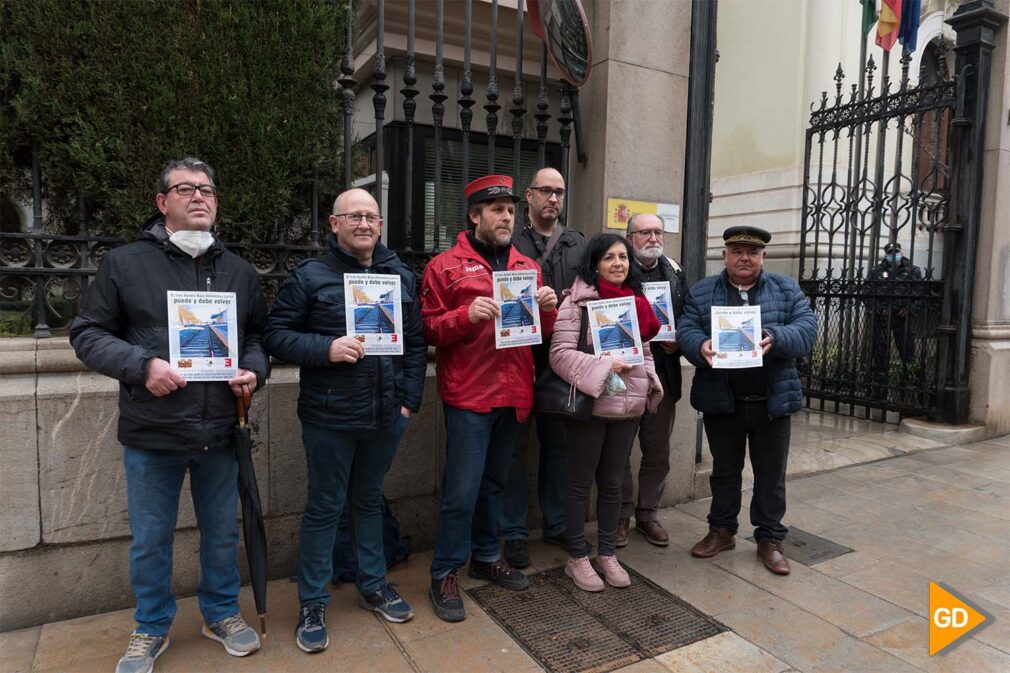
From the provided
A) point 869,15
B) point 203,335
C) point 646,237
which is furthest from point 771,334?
point 869,15

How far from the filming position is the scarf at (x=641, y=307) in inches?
145

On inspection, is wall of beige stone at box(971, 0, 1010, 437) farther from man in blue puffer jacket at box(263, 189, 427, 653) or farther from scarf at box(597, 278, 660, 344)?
man in blue puffer jacket at box(263, 189, 427, 653)

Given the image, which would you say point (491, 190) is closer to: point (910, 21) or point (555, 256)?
point (555, 256)

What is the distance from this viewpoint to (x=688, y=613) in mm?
3627

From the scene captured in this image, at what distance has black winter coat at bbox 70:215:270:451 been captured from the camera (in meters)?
2.71

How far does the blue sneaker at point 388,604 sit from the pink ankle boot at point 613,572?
3.74 ft

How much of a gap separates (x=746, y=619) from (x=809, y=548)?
1218 mm

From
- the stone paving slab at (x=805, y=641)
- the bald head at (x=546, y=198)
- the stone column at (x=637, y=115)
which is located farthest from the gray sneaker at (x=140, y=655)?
the stone column at (x=637, y=115)

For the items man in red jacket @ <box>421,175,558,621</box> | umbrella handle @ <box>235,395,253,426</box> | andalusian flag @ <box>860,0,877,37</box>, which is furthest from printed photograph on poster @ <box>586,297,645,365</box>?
andalusian flag @ <box>860,0,877,37</box>

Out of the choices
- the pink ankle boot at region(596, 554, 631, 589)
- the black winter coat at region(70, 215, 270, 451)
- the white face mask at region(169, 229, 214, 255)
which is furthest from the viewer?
the pink ankle boot at region(596, 554, 631, 589)

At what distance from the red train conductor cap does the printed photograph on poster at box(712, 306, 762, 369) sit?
4.45 feet

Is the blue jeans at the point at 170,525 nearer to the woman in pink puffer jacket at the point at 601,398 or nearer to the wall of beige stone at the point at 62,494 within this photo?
the wall of beige stone at the point at 62,494

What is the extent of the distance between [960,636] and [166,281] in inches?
164

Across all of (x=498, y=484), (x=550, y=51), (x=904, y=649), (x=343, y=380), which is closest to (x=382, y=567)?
(x=498, y=484)
